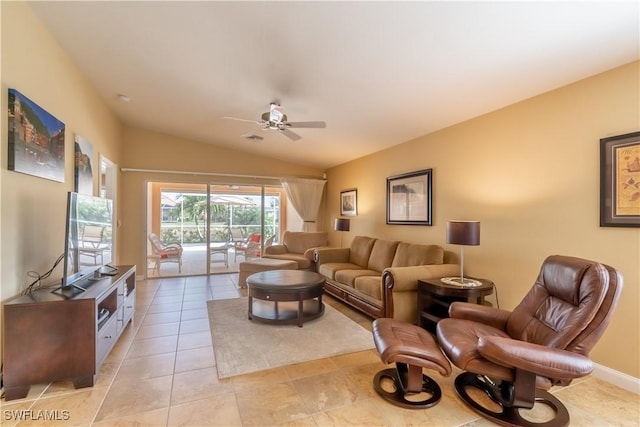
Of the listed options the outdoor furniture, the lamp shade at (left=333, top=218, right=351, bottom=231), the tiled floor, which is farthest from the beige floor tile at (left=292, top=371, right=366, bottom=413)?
the outdoor furniture

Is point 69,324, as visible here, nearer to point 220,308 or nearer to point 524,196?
point 220,308

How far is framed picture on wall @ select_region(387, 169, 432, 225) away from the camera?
4.16 meters

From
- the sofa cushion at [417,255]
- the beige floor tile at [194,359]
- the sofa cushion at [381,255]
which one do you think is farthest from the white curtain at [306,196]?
the beige floor tile at [194,359]

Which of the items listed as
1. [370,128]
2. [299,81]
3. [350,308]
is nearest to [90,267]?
[299,81]

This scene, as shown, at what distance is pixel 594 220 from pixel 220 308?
4161 mm

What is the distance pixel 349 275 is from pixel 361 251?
899 mm

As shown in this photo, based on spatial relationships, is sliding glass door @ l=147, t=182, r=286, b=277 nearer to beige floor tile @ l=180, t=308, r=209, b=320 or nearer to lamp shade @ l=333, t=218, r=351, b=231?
lamp shade @ l=333, t=218, r=351, b=231

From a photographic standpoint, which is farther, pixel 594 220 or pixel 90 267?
pixel 90 267

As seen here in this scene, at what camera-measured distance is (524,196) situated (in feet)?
Answer: 9.62

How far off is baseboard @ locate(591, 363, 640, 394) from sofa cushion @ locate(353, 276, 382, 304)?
192 centimetres

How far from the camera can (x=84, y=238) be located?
2.62 meters

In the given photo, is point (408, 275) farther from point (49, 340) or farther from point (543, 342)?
point (49, 340)

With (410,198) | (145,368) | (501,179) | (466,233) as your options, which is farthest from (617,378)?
(145,368)

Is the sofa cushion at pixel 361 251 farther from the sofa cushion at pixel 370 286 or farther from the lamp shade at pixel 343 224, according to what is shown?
the sofa cushion at pixel 370 286
